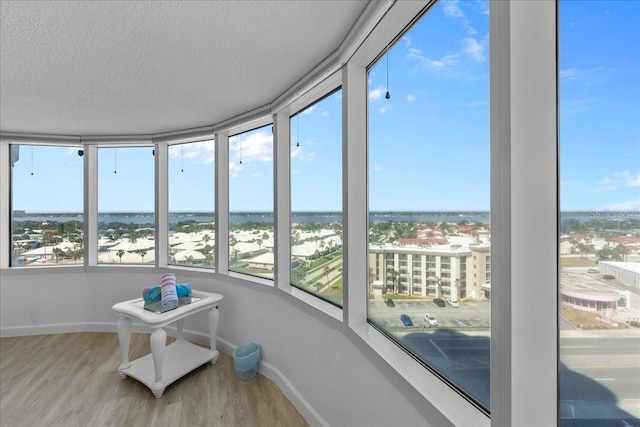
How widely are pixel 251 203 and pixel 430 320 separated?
2.03m

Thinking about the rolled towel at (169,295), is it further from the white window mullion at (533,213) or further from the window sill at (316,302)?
the white window mullion at (533,213)

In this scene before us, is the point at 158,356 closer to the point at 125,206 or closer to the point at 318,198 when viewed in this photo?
the point at 318,198

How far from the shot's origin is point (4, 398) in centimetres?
216

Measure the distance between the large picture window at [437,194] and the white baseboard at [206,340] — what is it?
2.92 ft

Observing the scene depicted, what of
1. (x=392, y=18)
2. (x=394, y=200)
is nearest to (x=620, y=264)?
(x=394, y=200)

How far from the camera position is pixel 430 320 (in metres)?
1.22

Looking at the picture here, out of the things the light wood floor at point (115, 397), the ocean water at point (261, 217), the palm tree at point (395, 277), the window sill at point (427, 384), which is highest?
the ocean water at point (261, 217)

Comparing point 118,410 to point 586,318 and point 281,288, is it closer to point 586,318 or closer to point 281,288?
point 281,288

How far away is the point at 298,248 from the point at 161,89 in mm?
1570

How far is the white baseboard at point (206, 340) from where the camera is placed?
6.33 ft

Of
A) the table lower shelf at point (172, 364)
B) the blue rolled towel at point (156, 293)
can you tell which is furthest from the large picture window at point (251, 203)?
the table lower shelf at point (172, 364)

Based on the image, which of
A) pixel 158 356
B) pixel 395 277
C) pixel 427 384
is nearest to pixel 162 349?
pixel 158 356

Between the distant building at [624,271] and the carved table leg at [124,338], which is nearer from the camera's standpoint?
the distant building at [624,271]

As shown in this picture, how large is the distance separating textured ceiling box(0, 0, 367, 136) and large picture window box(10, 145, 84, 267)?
991mm
